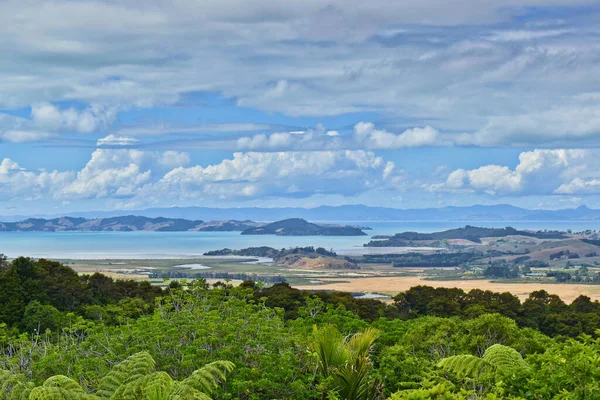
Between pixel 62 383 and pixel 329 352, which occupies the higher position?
pixel 329 352

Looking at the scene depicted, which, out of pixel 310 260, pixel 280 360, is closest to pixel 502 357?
pixel 280 360

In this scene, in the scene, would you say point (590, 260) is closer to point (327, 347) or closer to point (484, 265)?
point (484, 265)

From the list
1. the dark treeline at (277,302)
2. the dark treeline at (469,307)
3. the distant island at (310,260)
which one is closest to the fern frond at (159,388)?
the dark treeline at (277,302)

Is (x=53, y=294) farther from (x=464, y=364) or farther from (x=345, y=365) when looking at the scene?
(x=464, y=364)

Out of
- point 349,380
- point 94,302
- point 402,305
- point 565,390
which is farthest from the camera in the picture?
point 402,305

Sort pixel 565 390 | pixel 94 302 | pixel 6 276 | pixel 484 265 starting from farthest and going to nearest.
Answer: pixel 484 265 → pixel 94 302 → pixel 6 276 → pixel 565 390

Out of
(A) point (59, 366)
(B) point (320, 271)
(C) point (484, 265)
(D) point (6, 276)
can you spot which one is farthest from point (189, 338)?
(C) point (484, 265)
